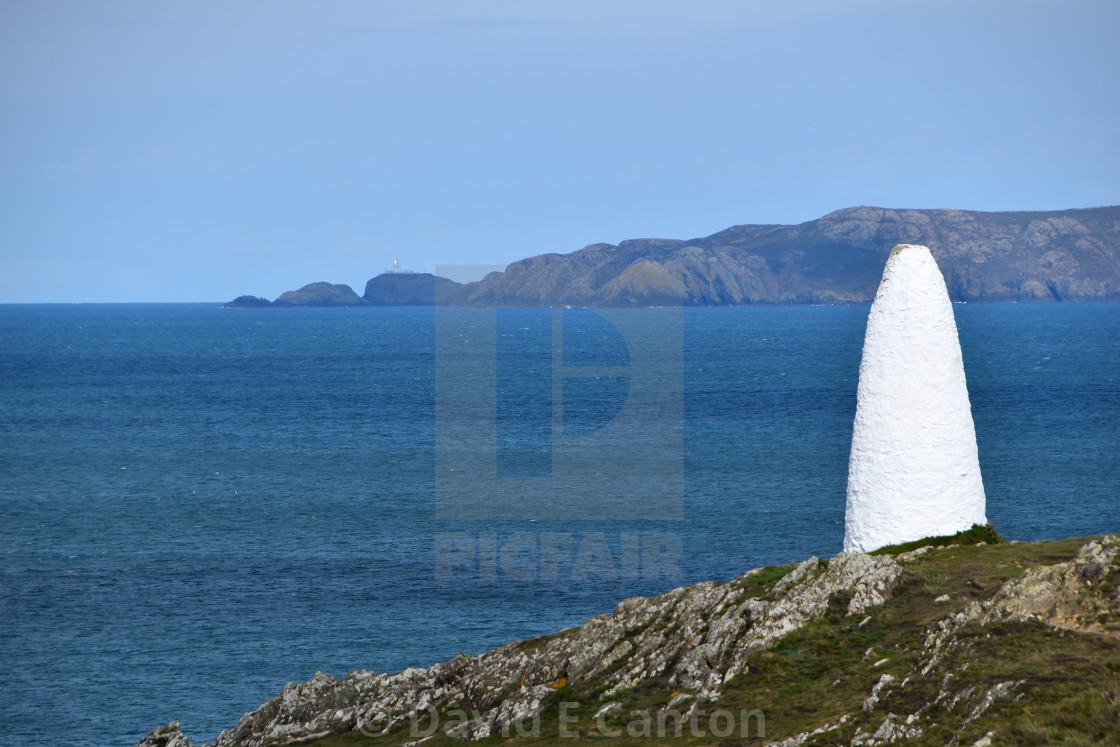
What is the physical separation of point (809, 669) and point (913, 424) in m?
8.52

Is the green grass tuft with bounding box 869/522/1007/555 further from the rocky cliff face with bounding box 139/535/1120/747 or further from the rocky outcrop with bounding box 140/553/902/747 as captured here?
the rocky outcrop with bounding box 140/553/902/747

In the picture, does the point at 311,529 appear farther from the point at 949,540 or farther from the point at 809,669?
the point at 809,669

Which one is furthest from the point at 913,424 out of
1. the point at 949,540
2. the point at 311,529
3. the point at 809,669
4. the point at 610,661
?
the point at 311,529

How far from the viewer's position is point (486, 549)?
6266cm

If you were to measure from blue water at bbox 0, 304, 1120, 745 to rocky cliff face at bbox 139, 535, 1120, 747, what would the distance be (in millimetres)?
16716

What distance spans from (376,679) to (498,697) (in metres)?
5.04

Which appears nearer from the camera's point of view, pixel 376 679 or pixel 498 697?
pixel 498 697

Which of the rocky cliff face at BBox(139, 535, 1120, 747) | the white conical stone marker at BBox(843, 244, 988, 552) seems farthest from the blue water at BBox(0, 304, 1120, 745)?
the white conical stone marker at BBox(843, 244, 988, 552)

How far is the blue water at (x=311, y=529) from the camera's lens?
46125 mm

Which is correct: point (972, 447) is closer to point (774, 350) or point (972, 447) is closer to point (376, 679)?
point (376, 679)

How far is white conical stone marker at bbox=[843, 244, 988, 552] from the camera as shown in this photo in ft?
89.9

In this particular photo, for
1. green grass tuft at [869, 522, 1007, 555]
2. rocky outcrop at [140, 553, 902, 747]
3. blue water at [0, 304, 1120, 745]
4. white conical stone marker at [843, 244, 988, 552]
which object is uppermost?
white conical stone marker at [843, 244, 988, 552]

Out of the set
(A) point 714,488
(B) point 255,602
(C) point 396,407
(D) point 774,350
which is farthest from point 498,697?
(D) point 774,350

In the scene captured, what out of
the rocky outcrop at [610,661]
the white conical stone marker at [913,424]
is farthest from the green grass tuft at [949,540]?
the rocky outcrop at [610,661]
